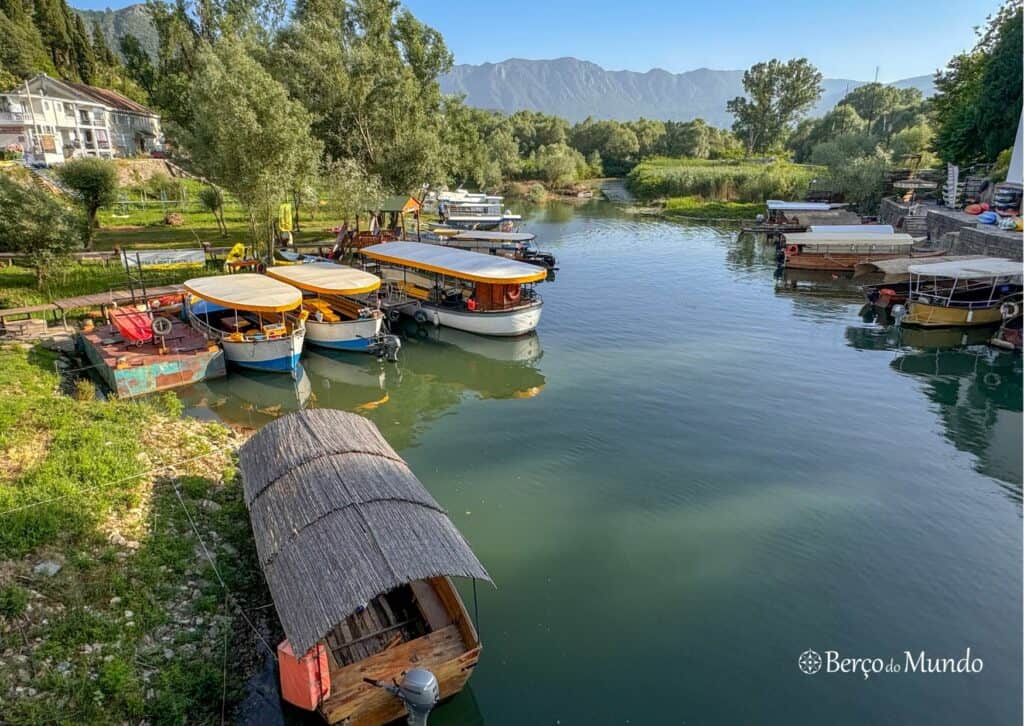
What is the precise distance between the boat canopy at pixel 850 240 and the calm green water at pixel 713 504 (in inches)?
517

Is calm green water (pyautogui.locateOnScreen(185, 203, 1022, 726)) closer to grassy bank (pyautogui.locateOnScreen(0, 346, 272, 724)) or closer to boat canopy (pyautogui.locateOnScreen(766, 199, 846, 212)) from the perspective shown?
grassy bank (pyautogui.locateOnScreen(0, 346, 272, 724))

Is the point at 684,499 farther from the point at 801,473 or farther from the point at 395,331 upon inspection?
the point at 395,331

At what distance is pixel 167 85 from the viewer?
38.7 m

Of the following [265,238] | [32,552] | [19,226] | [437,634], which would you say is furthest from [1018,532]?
[265,238]

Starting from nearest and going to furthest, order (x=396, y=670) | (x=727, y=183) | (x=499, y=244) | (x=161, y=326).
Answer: (x=396, y=670) → (x=161, y=326) → (x=499, y=244) → (x=727, y=183)

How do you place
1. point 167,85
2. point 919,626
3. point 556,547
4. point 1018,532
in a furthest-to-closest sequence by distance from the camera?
point 167,85 → point 1018,532 → point 556,547 → point 919,626

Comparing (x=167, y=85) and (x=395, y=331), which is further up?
(x=167, y=85)

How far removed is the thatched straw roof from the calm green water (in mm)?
2453

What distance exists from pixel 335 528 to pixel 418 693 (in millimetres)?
2685

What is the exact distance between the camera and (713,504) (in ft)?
45.2

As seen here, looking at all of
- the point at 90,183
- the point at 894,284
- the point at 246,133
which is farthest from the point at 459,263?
the point at 894,284

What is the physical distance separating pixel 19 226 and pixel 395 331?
15022 mm

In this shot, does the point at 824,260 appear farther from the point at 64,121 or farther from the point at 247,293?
the point at 64,121

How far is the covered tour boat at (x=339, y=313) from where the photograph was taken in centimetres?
2278
